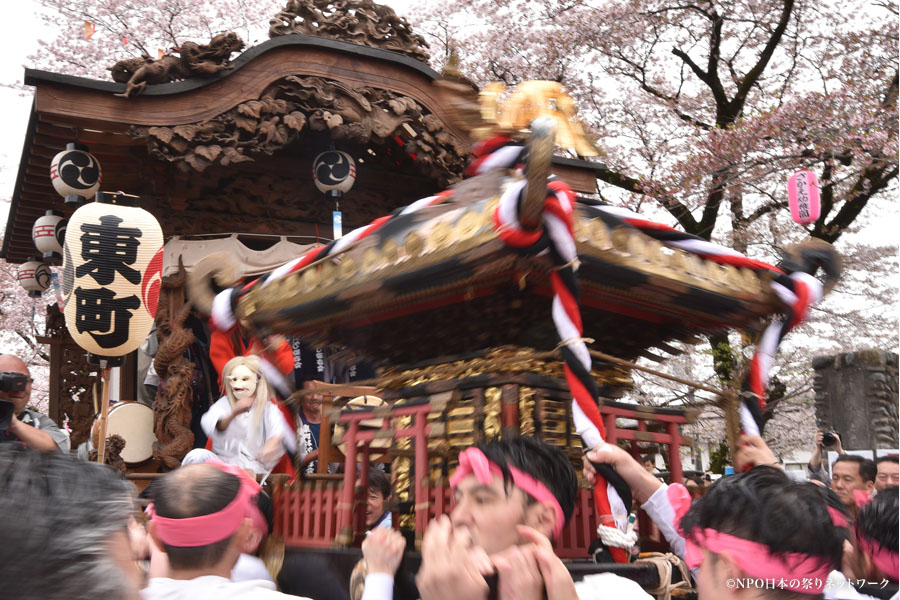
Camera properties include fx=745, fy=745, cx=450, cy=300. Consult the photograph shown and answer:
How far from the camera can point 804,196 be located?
354 inches

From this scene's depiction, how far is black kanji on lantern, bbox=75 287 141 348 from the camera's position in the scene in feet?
19.1

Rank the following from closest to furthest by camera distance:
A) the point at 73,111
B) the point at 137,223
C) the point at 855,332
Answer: the point at 137,223 → the point at 73,111 → the point at 855,332

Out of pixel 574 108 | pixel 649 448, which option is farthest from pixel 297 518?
pixel 574 108

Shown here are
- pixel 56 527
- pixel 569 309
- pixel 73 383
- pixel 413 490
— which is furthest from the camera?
pixel 73 383

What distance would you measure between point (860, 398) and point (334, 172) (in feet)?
22.8

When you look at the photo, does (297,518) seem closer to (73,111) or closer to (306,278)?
(306,278)

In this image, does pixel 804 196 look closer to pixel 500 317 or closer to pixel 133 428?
pixel 500 317

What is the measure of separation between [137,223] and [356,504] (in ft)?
12.9

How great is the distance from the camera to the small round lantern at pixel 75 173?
7012 millimetres

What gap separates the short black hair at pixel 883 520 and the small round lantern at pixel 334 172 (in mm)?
6693

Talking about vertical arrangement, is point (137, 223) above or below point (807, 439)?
above

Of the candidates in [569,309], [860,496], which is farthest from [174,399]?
[860,496]

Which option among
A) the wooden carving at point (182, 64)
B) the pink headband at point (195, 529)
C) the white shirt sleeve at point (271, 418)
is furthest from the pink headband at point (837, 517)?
the wooden carving at point (182, 64)

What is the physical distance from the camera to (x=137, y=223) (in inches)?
239
